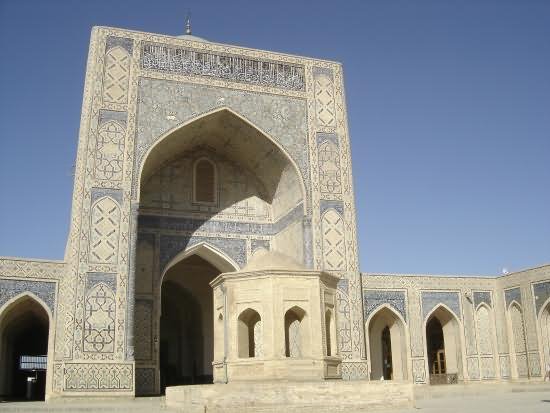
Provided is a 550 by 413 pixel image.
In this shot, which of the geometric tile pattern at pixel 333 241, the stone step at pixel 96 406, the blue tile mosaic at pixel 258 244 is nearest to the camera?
the stone step at pixel 96 406

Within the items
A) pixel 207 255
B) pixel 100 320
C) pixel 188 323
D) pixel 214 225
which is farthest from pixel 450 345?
pixel 100 320

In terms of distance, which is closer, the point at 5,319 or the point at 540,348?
the point at 5,319

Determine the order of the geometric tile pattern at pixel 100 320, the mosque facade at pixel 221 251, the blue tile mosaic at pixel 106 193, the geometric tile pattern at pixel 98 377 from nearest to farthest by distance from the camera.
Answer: the geometric tile pattern at pixel 98 377
the mosque facade at pixel 221 251
the geometric tile pattern at pixel 100 320
the blue tile mosaic at pixel 106 193

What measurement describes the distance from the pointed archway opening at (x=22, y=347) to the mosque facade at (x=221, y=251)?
15 centimetres

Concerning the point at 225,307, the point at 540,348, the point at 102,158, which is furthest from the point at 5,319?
the point at 540,348

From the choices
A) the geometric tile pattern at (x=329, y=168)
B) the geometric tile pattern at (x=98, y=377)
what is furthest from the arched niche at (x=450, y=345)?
the geometric tile pattern at (x=98, y=377)

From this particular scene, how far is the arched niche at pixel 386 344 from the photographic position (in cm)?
1545

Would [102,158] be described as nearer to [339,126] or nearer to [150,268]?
[150,268]

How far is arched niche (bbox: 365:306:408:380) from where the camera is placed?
1545 centimetres

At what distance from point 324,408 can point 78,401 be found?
5.48m

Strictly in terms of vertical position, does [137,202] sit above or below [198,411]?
above

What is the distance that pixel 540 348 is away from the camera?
50.0 feet

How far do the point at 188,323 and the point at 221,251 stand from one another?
410cm

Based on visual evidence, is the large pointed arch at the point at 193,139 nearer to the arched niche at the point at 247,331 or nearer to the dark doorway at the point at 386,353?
the arched niche at the point at 247,331
